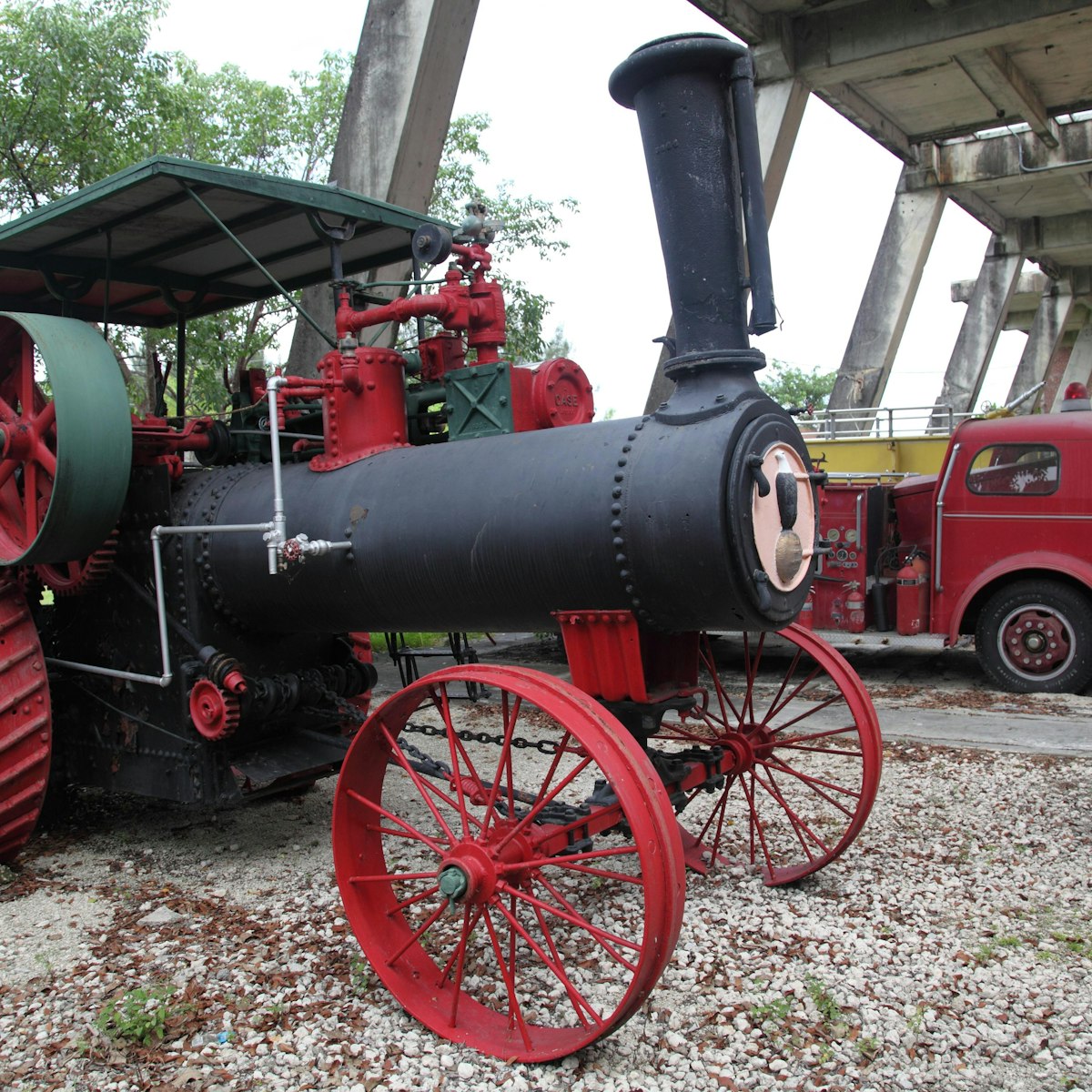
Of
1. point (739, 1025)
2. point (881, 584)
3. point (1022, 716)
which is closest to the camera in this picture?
point (739, 1025)

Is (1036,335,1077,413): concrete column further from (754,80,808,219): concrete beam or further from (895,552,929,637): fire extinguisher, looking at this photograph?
(895,552,929,637): fire extinguisher

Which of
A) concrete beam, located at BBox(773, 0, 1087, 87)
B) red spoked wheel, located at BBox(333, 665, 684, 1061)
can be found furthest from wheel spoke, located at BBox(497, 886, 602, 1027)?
concrete beam, located at BBox(773, 0, 1087, 87)

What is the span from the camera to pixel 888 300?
603 inches

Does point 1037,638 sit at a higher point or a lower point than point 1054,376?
lower

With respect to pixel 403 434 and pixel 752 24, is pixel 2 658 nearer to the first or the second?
pixel 403 434

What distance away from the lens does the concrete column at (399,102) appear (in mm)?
7160

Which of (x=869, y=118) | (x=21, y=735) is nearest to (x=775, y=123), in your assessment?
(x=869, y=118)

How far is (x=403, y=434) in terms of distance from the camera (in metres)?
4.07

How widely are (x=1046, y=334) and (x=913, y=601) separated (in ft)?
61.0

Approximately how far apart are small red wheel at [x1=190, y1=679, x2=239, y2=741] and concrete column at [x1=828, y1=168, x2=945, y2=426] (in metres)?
12.7

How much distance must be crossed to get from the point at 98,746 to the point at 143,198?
2270 mm

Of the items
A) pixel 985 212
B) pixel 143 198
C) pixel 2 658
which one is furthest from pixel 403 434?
pixel 985 212

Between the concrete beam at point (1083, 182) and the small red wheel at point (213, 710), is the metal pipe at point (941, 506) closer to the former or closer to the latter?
the small red wheel at point (213, 710)

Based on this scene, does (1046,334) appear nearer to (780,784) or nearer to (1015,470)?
(1015,470)
